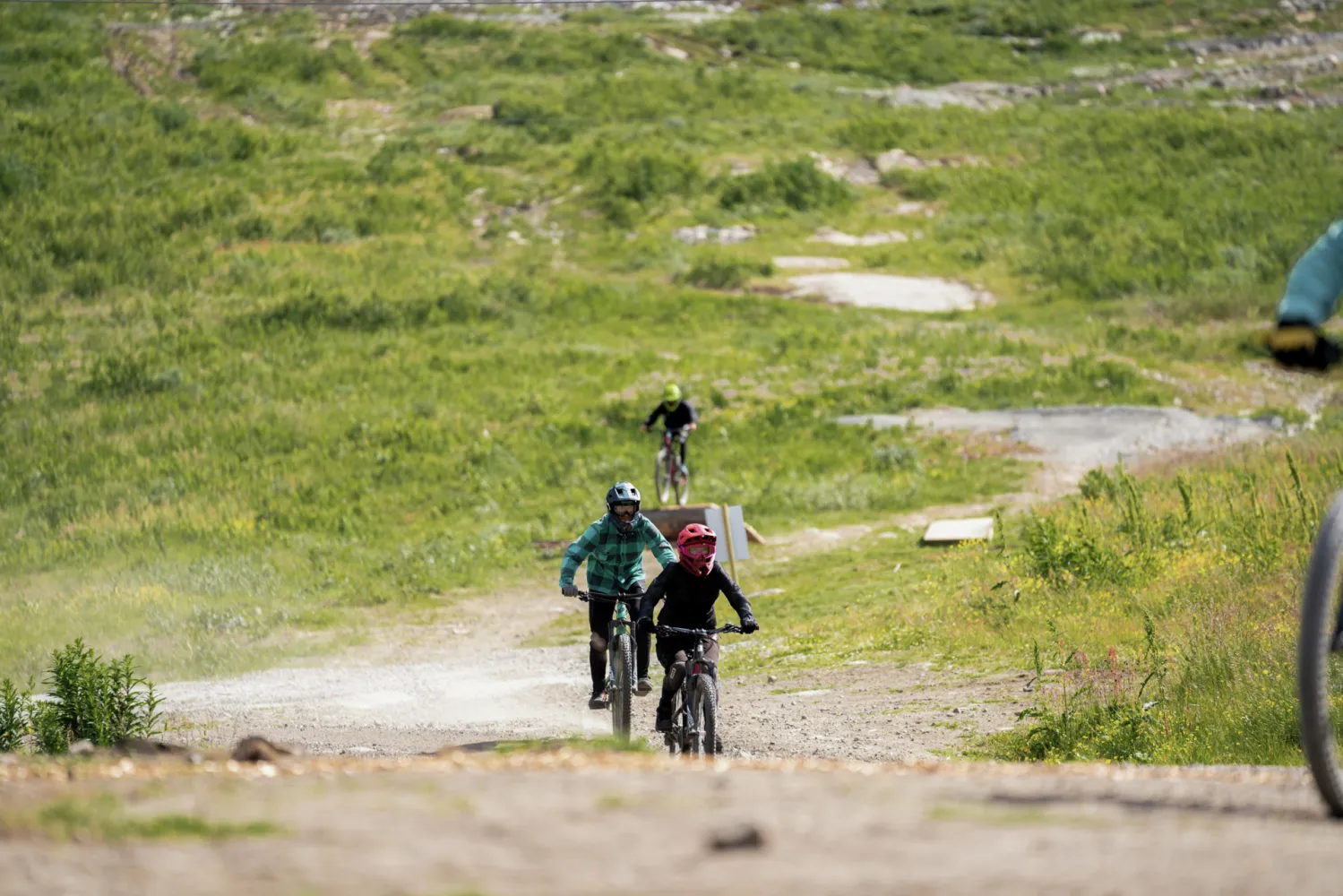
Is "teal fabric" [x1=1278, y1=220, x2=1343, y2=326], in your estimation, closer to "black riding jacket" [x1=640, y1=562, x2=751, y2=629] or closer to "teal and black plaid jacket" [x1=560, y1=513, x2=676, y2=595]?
"black riding jacket" [x1=640, y1=562, x2=751, y2=629]

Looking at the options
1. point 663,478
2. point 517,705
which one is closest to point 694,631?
point 517,705

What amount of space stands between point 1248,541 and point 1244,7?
65.9 meters

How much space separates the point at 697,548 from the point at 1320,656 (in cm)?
569

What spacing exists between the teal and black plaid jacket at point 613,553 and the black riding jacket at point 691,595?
3.83ft

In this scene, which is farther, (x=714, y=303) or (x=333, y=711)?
(x=714, y=303)

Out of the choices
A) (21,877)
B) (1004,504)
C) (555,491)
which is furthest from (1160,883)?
(555,491)

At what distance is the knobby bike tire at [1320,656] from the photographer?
5.72 meters

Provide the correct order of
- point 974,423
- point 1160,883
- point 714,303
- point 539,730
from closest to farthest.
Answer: point 1160,883, point 539,730, point 974,423, point 714,303

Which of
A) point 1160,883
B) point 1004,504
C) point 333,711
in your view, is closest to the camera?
point 1160,883

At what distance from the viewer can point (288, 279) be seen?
135ft

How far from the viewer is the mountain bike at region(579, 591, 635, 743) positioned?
11875mm

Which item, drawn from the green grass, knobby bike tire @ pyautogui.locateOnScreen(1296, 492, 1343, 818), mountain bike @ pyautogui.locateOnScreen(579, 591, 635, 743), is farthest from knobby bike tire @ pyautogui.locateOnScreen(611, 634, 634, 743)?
knobby bike tire @ pyautogui.locateOnScreen(1296, 492, 1343, 818)

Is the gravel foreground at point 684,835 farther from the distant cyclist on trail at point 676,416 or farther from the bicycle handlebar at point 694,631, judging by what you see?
the distant cyclist on trail at point 676,416

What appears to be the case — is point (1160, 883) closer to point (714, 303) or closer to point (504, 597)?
point (504, 597)
